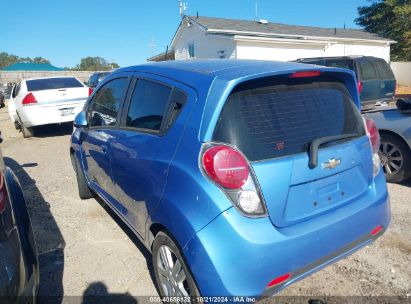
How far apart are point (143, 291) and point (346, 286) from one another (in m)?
1.64

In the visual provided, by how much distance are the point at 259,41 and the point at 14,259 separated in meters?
19.2

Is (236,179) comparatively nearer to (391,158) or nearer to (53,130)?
(391,158)

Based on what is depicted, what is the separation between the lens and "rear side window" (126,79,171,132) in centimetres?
258

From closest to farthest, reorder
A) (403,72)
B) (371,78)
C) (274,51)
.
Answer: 1. (371,78)
2. (274,51)
3. (403,72)

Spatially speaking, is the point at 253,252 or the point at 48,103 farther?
the point at 48,103

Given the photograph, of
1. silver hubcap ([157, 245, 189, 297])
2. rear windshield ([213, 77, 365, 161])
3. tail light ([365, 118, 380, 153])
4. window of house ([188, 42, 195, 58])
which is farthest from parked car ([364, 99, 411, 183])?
window of house ([188, 42, 195, 58])

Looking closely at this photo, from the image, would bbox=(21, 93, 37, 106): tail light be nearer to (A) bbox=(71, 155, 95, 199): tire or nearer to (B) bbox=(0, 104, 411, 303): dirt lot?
(B) bbox=(0, 104, 411, 303): dirt lot

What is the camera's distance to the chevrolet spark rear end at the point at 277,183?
1985mm

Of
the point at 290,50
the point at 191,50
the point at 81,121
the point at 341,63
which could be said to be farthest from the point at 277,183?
the point at 191,50

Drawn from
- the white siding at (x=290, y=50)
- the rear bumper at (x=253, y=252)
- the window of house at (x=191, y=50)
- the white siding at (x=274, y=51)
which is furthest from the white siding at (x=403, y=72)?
the rear bumper at (x=253, y=252)

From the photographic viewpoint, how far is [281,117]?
7.48ft

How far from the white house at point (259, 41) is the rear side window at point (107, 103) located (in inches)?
608

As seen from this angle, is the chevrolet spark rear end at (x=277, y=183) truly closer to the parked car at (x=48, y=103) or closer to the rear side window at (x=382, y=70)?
the parked car at (x=48, y=103)

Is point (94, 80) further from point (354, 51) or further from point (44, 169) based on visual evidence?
point (354, 51)
